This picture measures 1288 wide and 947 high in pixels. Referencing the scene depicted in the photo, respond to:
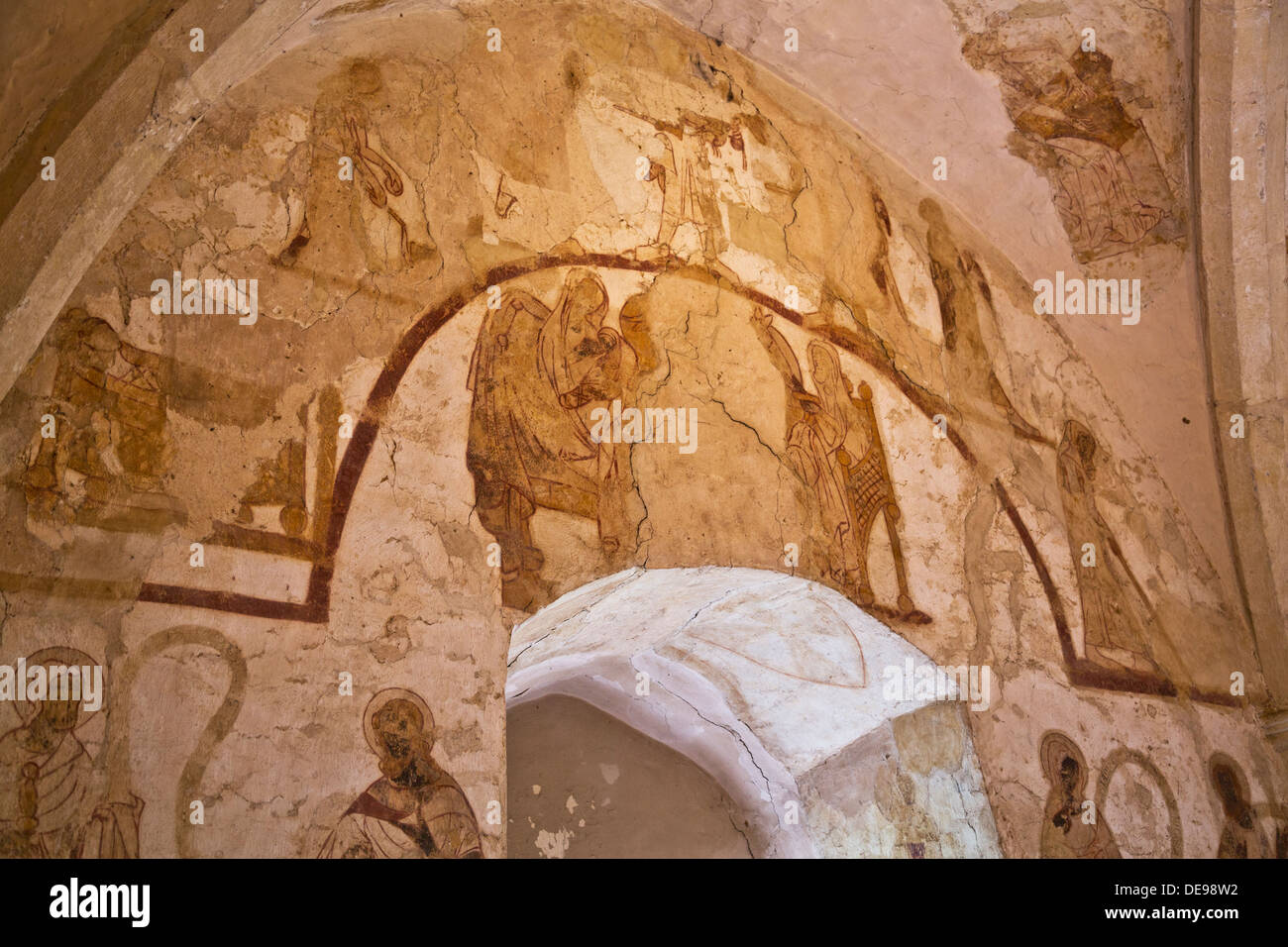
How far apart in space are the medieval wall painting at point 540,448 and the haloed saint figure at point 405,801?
0.01 m

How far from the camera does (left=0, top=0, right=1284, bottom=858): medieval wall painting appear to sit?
3.18 meters

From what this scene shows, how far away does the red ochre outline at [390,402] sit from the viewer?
10.9ft

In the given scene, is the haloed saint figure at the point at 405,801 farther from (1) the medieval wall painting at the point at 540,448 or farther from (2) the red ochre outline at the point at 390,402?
(2) the red ochre outline at the point at 390,402

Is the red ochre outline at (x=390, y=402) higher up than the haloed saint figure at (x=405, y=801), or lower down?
higher up

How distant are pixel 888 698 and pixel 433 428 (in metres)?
2.36

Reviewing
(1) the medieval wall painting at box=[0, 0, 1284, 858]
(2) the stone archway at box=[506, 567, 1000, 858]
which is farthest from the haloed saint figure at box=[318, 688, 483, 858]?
(2) the stone archway at box=[506, 567, 1000, 858]

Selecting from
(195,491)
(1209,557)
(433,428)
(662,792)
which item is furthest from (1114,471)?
(195,491)

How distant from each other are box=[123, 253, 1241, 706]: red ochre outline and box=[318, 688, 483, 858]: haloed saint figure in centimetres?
35

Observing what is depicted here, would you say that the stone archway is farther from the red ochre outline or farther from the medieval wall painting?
the red ochre outline

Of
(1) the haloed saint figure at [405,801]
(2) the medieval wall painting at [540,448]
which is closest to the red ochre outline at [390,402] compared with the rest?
(2) the medieval wall painting at [540,448]

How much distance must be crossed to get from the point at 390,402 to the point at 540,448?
0.55 m

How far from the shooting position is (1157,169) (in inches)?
236

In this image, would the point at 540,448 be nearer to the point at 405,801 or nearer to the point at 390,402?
the point at 390,402

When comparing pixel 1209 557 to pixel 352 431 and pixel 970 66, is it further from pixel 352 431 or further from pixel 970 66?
pixel 352 431
